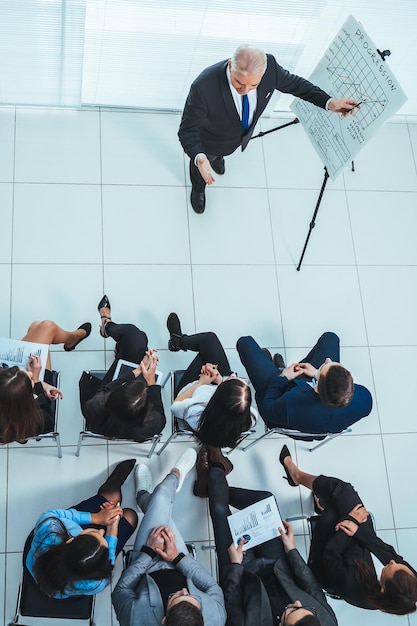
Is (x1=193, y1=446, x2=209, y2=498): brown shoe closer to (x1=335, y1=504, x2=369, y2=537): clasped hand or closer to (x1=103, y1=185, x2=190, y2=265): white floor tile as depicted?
(x1=335, y1=504, x2=369, y2=537): clasped hand

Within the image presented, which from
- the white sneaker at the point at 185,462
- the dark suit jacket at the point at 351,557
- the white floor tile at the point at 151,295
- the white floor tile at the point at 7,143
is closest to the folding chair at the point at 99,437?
the white sneaker at the point at 185,462

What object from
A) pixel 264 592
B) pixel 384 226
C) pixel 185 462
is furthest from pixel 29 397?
pixel 384 226

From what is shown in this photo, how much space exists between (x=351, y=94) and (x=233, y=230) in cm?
130

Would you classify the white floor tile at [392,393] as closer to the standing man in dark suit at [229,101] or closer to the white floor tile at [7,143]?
the standing man in dark suit at [229,101]

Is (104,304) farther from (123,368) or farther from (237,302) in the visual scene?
(237,302)

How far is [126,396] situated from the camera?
285 cm

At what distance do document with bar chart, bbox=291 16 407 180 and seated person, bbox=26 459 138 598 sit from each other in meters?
2.41

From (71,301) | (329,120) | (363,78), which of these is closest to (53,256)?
(71,301)

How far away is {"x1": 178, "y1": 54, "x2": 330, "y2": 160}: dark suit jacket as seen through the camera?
342 centimetres

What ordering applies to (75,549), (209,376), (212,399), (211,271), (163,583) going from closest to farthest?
(75,549), (163,583), (212,399), (209,376), (211,271)

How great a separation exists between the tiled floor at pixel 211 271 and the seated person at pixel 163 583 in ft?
1.49

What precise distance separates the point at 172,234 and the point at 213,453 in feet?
5.13

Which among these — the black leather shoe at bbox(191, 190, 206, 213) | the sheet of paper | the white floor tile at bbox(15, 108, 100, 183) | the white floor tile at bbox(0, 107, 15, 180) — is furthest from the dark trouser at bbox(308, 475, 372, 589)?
the white floor tile at bbox(0, 107, 15, 180)

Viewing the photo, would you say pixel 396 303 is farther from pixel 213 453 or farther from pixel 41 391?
pixel 41 391
